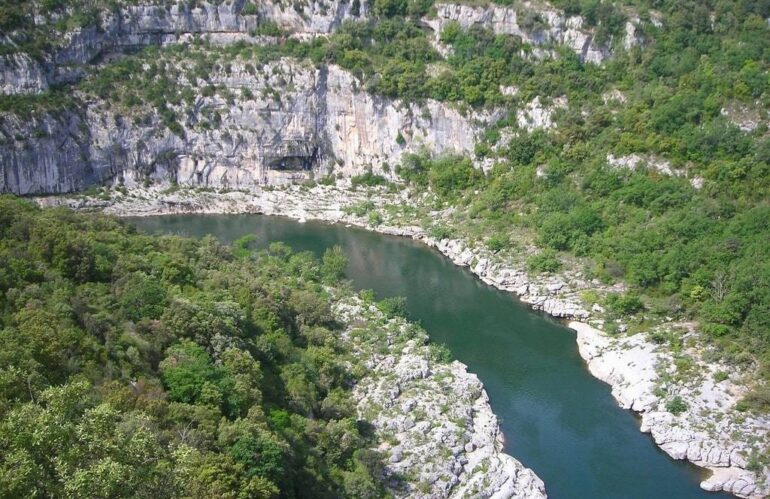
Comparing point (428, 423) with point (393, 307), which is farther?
point (393, 307)

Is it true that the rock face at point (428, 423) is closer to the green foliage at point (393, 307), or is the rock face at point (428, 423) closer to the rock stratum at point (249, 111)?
the green foliage at point (393, 307)

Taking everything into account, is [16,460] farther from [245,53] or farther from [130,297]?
[245,53]

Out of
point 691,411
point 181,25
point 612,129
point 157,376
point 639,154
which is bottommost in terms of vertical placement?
point 691,411

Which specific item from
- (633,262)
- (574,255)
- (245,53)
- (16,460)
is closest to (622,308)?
(633,262)

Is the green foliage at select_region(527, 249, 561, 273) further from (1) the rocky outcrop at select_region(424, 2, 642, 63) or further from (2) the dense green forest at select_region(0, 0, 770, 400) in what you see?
(1) the rocky outcrop at select_region(424, 2, 642, 63)

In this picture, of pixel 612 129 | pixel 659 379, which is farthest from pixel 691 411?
pixel 612 129

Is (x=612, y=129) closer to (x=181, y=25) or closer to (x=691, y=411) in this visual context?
(x=691, y=411)
